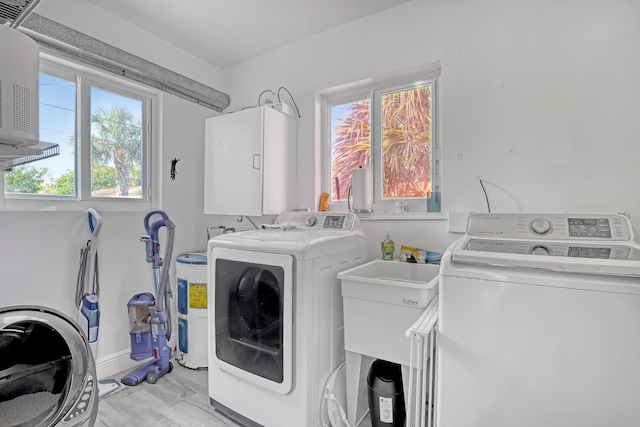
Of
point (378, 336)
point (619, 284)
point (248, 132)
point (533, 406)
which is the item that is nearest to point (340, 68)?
point (248, 132)

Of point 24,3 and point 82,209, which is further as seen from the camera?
point 82,209

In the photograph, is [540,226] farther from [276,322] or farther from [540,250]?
[276,322]

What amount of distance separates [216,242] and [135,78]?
5.07ft

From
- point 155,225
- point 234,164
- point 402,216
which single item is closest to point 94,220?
point 155,225

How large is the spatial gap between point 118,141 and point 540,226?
9.39 feet

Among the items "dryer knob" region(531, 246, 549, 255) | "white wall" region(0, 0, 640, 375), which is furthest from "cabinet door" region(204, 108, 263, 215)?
"dryer knob" region(531, 246, 549, 255)

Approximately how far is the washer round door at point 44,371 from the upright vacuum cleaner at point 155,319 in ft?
3.09

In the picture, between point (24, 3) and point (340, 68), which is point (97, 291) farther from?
point (340, 68)

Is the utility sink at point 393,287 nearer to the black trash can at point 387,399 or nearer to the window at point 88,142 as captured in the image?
the black trash can at point 387,399

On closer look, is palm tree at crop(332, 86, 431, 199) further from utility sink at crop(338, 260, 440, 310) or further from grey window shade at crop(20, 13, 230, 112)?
grey window shade at crop(20, 13, 230, 112)

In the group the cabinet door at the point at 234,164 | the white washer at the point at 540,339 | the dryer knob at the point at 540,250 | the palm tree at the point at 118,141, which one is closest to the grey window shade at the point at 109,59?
the palm tree at the point at 118,141

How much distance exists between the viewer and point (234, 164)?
2408mm

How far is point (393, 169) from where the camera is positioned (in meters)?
2.30

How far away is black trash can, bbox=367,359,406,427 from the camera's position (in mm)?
1583
